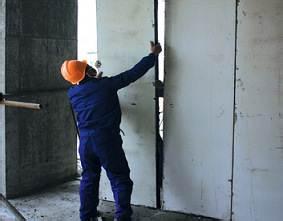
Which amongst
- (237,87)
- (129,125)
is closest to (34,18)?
(129,125)

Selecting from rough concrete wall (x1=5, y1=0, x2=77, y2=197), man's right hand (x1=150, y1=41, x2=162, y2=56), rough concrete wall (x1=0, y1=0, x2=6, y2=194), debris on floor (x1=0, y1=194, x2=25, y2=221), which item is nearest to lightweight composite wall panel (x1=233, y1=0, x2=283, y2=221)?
man's right hand (x1=150, y1=41, x2=162, y2=56)

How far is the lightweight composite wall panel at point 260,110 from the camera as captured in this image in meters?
3.02

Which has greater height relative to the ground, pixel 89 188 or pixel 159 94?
pixel 159 94

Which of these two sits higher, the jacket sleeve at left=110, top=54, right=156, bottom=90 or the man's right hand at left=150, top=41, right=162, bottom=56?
the man's right hand at left=150, top=41, right=162, bottom=56

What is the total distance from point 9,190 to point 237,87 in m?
2.38

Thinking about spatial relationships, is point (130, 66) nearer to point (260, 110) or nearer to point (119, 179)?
point (119, 179)

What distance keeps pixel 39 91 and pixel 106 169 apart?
53.7 inches

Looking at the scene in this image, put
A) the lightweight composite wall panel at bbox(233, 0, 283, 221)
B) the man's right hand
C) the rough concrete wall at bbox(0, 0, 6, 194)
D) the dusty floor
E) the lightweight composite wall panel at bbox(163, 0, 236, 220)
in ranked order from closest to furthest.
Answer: the lightweight composite wall panel at bbox(233, 0, 283, 221) < the lightweight composite wall panel at bbox(163, 0, 236, 220) < the man's right hand < the dusty floor < the rough concrete wall at bbox(0, 0, 6, 194)

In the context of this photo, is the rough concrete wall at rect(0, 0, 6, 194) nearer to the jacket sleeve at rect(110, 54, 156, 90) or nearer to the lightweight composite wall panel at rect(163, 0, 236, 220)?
the jacket sleeve at rect(110, 54, 156, 90)

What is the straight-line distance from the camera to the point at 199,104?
3.35 metres

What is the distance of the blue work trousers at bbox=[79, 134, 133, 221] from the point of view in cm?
324

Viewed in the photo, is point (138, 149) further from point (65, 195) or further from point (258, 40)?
point (258, 40)

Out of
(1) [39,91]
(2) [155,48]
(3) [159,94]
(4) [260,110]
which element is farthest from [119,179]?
(1) [39,91]

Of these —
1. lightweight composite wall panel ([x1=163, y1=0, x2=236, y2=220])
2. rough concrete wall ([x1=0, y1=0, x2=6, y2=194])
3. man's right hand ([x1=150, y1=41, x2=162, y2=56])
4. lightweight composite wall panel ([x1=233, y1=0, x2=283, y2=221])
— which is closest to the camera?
lightweight composite wall panel ([x1=233, y1=0, x2=283, y2=221])
